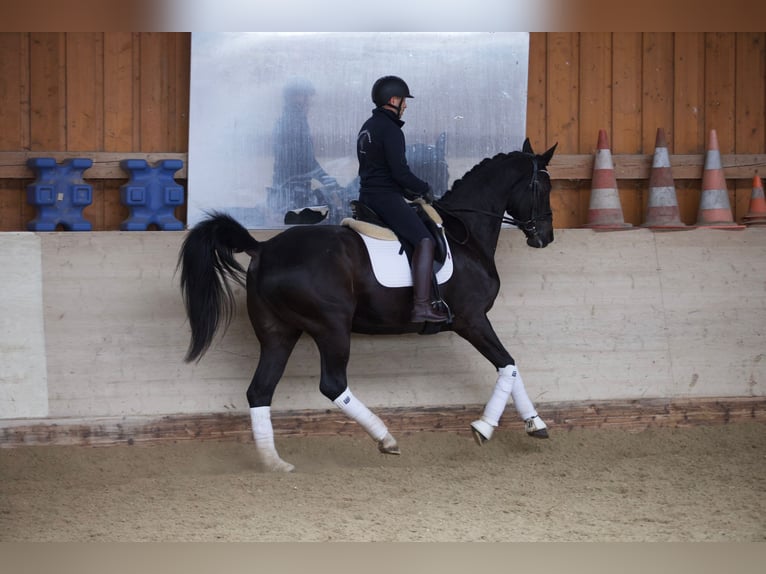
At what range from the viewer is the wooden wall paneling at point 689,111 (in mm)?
6707

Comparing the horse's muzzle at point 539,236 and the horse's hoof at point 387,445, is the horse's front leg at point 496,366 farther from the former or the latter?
the horse's muzzle at point 539,236

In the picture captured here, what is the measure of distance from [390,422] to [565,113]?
9.43 ft

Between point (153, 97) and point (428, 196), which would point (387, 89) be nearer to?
point (428, 196)

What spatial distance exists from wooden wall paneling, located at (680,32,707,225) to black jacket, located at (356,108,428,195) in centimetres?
288

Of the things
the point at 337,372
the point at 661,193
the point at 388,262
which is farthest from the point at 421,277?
the point at 661,193

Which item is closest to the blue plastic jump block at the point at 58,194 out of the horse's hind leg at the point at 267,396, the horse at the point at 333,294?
the horse at the point at 333,294

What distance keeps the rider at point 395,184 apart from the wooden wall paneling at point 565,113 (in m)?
2.10

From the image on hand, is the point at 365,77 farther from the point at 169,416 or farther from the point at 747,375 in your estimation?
the point at 747,375

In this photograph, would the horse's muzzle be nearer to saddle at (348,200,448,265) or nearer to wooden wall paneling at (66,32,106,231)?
saddle at (348,200,448,265)

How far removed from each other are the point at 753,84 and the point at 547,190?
2614mm

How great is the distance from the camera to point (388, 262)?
15.6ft

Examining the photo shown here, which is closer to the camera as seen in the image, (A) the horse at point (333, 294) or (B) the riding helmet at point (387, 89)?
(A) the horse at point (333, 294)

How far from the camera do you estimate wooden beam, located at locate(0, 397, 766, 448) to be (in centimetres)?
525

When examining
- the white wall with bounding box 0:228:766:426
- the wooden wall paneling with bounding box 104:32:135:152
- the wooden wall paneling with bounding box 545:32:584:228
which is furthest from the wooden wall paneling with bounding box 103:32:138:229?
the wooden wall paneling with bounding box 545:32:584:228
